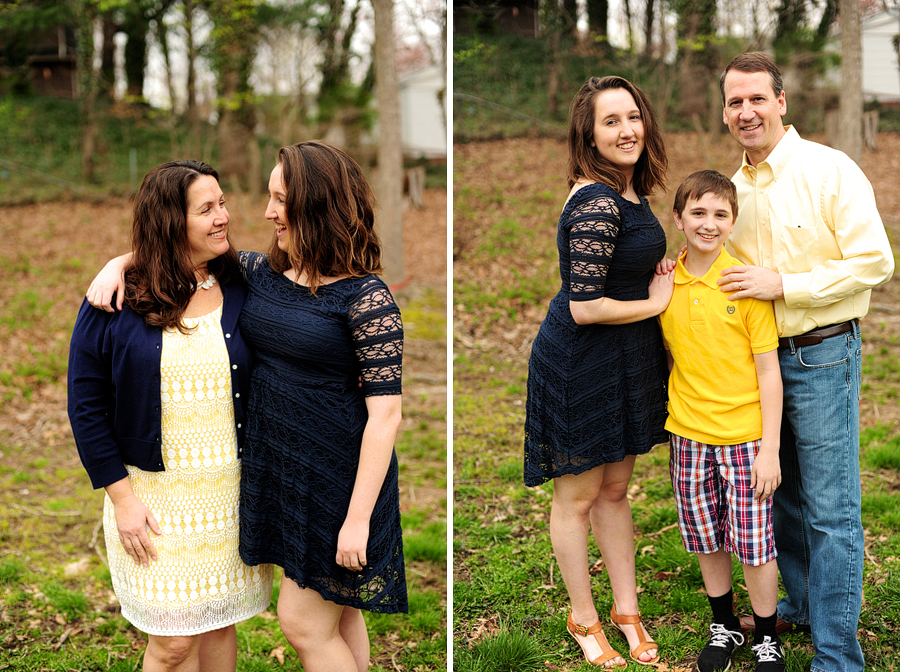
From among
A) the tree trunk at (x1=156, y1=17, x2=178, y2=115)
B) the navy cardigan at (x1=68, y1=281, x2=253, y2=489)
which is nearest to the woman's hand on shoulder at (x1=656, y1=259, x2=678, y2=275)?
the navy cardigan at (x1=68, y1=281, x2=253, y2=489)

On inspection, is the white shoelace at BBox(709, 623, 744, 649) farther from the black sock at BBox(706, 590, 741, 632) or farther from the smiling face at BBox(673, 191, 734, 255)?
the smiling face at BBox(673, 191, 734, 255)

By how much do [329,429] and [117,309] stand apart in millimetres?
771

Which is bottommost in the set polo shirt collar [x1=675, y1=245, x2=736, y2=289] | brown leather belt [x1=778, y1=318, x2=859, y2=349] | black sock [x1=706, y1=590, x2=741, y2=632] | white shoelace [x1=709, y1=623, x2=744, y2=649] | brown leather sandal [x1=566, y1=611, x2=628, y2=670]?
brown leather sandal [x1=566, y1=611, x2=628, y2=670]

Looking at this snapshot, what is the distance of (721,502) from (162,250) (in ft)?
7.42

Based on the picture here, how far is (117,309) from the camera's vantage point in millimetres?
2293

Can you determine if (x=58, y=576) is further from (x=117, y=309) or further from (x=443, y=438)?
(x=443, y=438)

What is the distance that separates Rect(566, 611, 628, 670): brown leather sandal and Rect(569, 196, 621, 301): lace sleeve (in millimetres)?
1525

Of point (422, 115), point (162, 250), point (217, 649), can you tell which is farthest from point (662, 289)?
point (422, 115)

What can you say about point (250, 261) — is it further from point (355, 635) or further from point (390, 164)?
A: point (390, 164)

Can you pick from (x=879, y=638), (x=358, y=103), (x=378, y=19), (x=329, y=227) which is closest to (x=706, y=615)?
(x=879, y=638)

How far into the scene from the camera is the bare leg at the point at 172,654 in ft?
7.92

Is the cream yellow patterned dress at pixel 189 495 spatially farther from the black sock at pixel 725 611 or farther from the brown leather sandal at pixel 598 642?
the black sock at pixel 725 611

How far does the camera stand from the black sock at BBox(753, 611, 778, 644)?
2.91 meters

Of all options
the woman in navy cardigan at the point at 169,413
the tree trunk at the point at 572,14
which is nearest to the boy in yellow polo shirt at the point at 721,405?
the woman in navy cardigan at the point at 169,413
